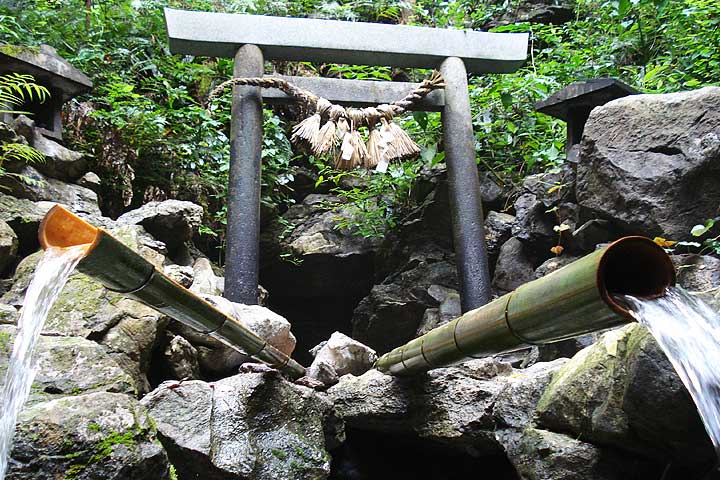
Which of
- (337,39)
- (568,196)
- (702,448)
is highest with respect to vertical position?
(337,39)

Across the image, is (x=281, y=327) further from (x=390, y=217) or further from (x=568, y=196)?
(x=390, y=217)

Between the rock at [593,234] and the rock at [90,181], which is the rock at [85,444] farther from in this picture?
the rock at [90,181]

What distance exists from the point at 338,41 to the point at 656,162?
3059 mm

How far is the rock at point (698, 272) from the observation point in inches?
161

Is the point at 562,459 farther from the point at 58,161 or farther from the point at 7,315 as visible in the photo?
the point at 58,161

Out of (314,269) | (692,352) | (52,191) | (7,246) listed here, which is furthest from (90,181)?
(692,352)

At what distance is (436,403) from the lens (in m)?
3.62

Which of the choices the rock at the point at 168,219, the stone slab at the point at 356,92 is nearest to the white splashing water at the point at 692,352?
the rock at the point at 168,219

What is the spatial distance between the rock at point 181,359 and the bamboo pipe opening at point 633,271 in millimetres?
2842

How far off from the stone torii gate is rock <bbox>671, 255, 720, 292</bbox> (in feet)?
5.55

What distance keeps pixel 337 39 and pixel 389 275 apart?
3152 mm

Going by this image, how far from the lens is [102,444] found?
1.96m

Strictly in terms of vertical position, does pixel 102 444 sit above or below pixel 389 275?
below

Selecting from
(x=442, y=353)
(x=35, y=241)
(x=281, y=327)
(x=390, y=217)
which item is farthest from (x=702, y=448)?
(x=390, y=217)
